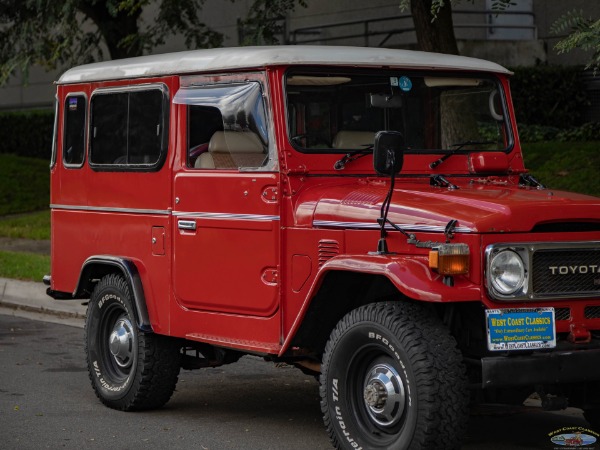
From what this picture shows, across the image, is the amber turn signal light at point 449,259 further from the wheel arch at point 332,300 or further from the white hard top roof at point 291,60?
the white hard top roof at point 291,60

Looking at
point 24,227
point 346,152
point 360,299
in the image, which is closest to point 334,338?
point 360,299

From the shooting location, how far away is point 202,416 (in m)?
8.07

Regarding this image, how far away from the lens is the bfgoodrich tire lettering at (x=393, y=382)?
5.89 m

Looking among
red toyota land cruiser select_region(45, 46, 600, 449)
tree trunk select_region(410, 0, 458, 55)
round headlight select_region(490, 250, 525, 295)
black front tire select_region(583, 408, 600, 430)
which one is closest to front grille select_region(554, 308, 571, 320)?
red toyota land cruiser select_region(45, 46, 600, 449)

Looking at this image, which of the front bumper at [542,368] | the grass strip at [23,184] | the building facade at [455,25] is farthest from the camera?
the grass strip at [23,184]

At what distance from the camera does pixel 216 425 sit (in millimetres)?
7754

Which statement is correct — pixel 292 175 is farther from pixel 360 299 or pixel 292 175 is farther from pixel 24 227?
pixel 24 227

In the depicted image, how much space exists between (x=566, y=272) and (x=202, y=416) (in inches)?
114

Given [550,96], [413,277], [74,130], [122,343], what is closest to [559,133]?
[550,96]

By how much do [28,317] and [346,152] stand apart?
671 cm

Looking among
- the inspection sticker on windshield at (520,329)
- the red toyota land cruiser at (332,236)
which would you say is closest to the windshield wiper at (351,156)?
the red toyota land cruiser at (332,236)

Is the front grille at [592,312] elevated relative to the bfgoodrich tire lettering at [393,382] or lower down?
elevated

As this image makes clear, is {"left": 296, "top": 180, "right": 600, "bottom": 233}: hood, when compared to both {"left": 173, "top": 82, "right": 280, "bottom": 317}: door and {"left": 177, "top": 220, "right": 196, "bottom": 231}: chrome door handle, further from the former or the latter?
{"left": 177, "top": 220, "right": 196, "bottom": 231}: chrome door handle

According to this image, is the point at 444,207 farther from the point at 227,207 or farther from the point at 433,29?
the point at 433,29
